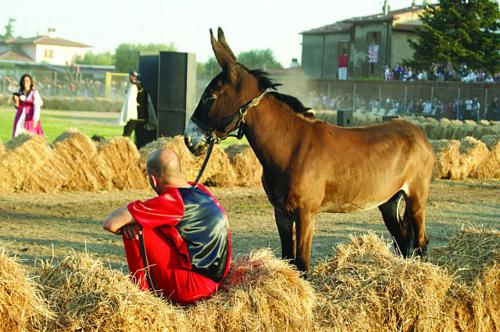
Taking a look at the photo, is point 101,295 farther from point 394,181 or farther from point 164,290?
point 394,181

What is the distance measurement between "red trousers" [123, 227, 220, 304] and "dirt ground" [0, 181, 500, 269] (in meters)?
3.30

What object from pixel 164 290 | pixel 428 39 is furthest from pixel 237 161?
pixel 428 39

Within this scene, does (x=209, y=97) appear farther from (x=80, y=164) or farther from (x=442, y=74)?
(x=442, y=74)

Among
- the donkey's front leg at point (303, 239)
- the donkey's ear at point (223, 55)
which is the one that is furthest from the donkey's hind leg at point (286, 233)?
the donkey's ear at point (223, 55)

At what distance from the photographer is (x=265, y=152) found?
25.5ft

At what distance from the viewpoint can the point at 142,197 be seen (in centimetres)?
1516

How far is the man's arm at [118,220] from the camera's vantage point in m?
5.30

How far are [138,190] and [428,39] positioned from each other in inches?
1673

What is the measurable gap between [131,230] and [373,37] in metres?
64.5

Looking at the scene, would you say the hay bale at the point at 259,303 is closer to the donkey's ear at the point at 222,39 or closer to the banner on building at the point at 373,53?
the donkey's ear at the point at 222,39

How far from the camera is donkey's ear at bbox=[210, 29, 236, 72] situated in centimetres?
765

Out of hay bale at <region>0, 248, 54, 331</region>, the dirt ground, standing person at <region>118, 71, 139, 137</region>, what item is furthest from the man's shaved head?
standing person at <region>118, 71, 139, 137</region>

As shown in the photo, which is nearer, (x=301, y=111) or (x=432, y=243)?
(x=301, y=111)

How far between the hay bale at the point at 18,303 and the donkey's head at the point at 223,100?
315cm
